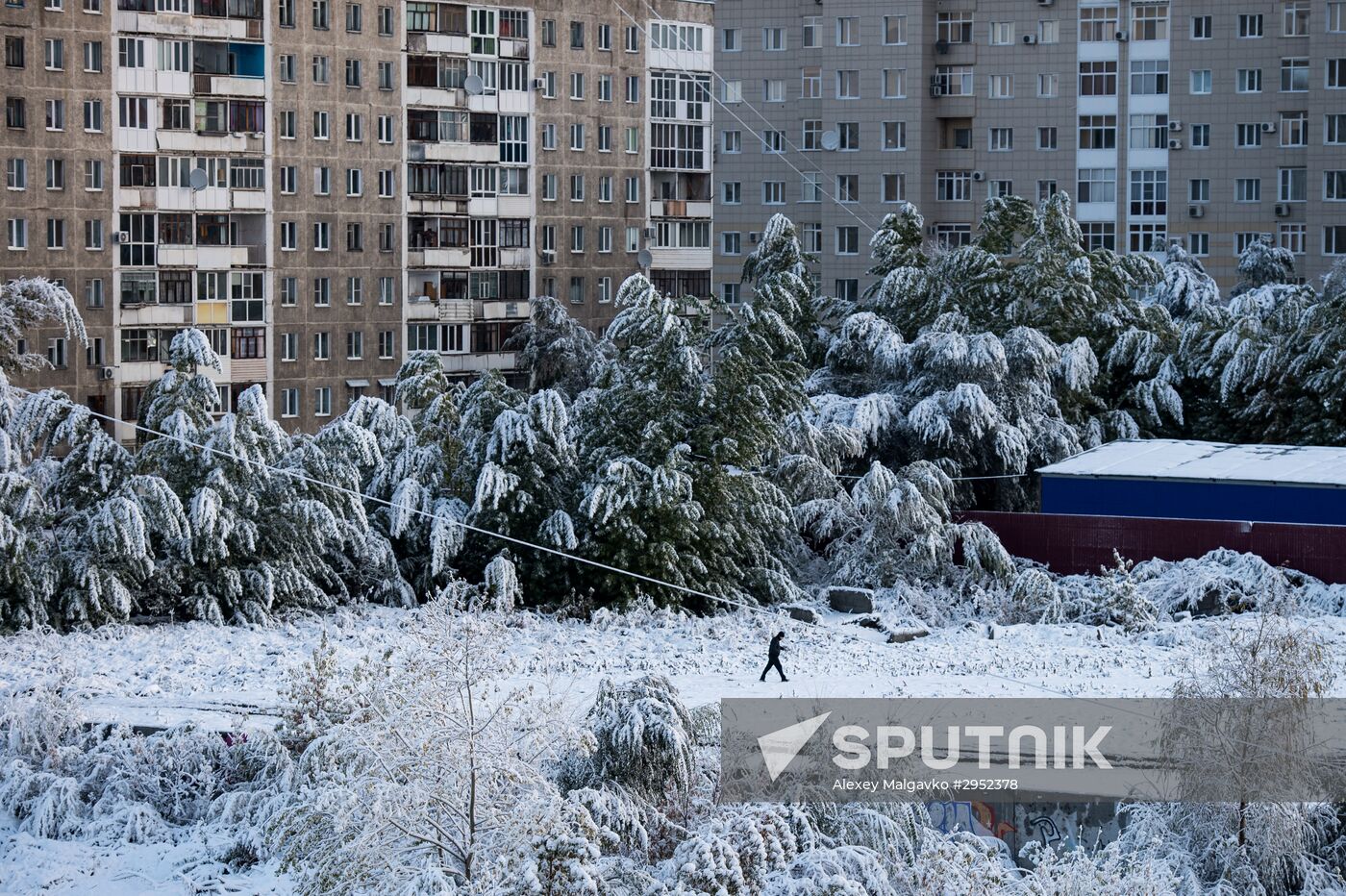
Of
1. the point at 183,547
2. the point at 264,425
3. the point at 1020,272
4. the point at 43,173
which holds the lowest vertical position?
the point at 183,547

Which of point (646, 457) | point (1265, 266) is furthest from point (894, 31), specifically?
point (646, 457)

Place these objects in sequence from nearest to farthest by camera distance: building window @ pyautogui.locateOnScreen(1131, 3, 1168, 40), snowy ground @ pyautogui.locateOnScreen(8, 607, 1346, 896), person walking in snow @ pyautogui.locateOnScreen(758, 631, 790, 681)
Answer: snowy ground @ pyautogui.locateOnScreen(8, 607, 1346, 896), person walking in snow @ pyautogui.locateOnScreen(758, 631, 790, 681), building window @ pyautogui.locateOnScreen(1131, 3, 1168, 40)

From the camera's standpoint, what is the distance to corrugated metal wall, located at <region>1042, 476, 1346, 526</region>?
1069 inches

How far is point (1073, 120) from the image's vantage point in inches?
2223

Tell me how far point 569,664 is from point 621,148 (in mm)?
32316

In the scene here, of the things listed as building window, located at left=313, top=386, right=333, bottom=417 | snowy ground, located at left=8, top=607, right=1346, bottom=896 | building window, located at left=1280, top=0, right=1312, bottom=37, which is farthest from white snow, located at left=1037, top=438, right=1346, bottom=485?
building window, located at left=1280, top=0, right=1312, bottom=37

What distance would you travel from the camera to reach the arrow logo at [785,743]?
16.3 meters

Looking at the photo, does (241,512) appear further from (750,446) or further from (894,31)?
(894,31)

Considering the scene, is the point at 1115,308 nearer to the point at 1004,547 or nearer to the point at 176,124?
the point at 1004,547

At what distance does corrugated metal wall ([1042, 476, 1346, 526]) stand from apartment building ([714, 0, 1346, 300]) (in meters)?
28.6

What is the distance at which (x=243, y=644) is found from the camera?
23938 mm

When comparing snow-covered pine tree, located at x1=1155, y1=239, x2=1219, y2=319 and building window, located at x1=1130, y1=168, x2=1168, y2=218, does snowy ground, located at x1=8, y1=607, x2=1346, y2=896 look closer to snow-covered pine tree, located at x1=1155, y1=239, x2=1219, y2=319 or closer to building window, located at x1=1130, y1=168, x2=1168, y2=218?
snow-covered pine tree, located at x1=1155, y1=239, x2=1219, y2=319

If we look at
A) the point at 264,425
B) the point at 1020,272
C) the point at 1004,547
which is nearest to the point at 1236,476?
the point at 1004,547

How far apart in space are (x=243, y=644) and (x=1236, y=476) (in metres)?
15.0
